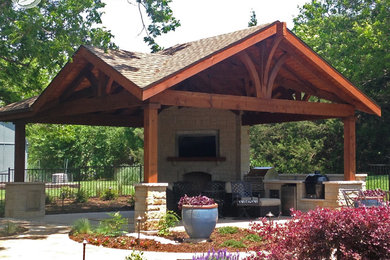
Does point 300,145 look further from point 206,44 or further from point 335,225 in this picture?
point 335,225

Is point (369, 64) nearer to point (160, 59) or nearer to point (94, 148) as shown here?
point (160, 59)

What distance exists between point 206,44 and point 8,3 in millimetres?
5358

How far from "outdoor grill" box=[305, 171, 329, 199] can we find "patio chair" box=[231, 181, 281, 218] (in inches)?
51.2

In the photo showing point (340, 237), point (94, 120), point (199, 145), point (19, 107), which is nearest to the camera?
point (340, 237)

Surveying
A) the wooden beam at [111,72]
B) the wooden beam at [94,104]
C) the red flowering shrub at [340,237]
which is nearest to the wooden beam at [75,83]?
the wooden beam at [94,104]

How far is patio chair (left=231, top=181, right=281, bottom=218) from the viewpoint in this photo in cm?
1541

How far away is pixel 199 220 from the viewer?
10891 millimetres

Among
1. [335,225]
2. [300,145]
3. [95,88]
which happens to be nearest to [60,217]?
[95,88]

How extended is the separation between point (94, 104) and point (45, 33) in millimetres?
2737

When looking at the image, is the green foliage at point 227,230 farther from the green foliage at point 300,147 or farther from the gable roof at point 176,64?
the green foliage at point 300,147

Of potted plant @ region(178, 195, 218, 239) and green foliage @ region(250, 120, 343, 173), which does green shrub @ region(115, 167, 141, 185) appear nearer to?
green foliage @ region(250, 120, 343, 173)

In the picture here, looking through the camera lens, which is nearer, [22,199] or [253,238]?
[253,238]

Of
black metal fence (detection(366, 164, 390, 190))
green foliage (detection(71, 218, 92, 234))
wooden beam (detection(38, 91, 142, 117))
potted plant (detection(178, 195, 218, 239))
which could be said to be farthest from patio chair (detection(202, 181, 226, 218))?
black metal fence (detection(366, 164, 390, 190))

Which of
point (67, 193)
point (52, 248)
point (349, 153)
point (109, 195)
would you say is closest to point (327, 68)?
point (349, 153)
